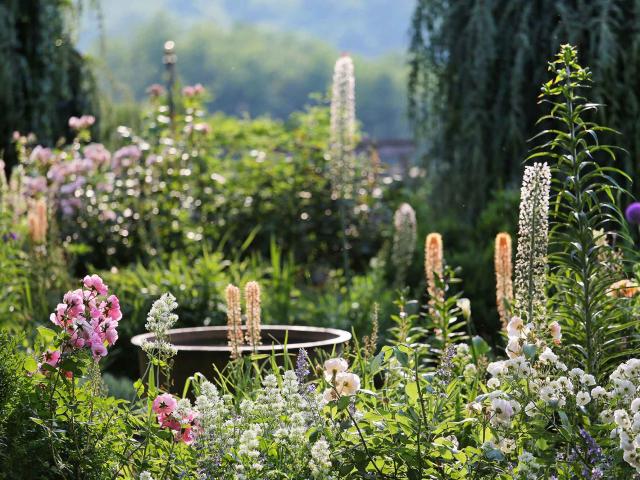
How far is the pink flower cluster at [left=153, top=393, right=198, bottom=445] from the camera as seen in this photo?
2.24m

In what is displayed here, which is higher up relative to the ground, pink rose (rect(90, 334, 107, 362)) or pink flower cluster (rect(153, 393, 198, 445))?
pink rose (rect(90, 334, 107, 362))

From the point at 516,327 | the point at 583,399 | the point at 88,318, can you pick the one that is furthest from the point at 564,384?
the point at 88,318

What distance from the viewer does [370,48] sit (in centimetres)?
13650

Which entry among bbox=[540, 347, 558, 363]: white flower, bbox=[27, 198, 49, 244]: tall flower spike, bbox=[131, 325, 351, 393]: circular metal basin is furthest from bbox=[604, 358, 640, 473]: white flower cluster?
bbox=[27, 198, 49, 244]: tall flower spike

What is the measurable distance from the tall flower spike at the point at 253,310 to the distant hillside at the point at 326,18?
395 ft

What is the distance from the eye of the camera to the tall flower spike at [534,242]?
2631 millimetres

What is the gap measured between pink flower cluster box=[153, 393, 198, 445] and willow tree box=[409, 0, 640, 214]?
14.3ft

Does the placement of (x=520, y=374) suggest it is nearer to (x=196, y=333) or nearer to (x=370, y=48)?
(x=196, y=333)

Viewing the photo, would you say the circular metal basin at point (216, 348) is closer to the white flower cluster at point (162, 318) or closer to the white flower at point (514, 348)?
the white flower cluster at point (162, 318)

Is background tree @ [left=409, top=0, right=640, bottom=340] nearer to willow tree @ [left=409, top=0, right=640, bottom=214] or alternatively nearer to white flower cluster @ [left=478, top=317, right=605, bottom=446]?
willow tree @ [left=409, top=0, right=640, bottom=214]

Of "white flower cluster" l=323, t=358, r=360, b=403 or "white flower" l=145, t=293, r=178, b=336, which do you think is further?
"white flower" l=145, t=293, r=178, b=336

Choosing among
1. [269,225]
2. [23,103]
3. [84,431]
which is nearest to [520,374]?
[84,431]

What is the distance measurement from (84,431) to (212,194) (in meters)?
5.51

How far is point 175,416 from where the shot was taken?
2.24 metres
